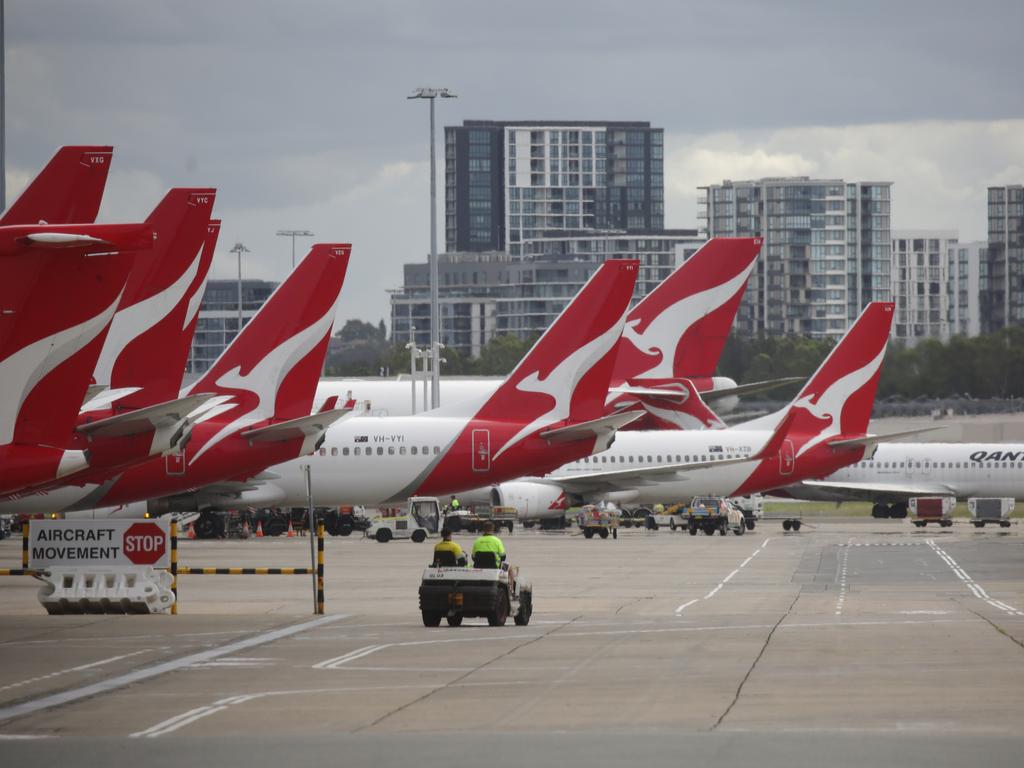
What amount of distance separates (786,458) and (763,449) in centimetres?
117

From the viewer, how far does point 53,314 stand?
75.4 ft

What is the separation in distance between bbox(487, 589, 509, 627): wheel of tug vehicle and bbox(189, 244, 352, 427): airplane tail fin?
1602 cm

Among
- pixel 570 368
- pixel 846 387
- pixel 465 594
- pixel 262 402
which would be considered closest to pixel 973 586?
pixel 570 368

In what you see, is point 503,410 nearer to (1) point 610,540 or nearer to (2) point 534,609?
(1) point 610,540

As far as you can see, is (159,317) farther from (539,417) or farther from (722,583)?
(539,417)

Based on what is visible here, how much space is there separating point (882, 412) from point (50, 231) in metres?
178

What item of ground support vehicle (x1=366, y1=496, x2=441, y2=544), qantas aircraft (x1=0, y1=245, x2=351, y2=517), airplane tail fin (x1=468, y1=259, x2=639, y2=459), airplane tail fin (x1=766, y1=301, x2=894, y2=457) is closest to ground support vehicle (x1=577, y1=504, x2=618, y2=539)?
ground support vehicle (x1=366, y1=496, x2=441, y2=544)

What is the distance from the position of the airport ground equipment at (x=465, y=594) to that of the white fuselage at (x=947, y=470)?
6473 centimetres

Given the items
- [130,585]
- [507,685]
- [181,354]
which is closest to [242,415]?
[181,354]

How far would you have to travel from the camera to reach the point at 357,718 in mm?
18344

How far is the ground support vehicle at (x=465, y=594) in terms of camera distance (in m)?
29.0

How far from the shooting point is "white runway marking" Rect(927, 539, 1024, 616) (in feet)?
112

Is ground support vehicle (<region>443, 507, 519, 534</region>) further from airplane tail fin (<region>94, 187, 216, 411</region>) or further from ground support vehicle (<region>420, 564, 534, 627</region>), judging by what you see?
ground support vehicle (<region>420, 564, 534, 627</region>)

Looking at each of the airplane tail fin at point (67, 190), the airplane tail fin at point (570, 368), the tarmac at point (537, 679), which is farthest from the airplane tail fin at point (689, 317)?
the airplane tail fin at point (67, 190)
